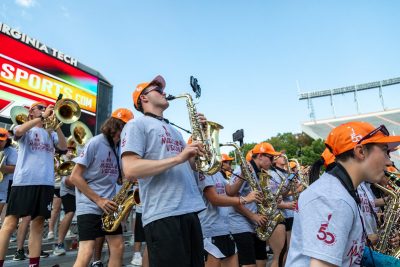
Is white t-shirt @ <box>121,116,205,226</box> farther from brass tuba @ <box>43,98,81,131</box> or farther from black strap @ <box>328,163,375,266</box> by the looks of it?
brass tuba @ <box>43,98,81,131</box>

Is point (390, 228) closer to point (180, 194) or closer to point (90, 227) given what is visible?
point (180, 194)

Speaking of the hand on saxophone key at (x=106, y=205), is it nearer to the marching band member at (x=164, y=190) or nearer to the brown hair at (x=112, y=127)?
the brown hair at (x=112, y=127)

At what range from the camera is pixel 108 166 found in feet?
14.7

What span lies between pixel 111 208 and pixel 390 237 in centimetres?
303

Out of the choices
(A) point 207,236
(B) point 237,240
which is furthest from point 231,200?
(B) point 237,240

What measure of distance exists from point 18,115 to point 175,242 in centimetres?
550

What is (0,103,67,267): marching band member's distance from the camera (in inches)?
186

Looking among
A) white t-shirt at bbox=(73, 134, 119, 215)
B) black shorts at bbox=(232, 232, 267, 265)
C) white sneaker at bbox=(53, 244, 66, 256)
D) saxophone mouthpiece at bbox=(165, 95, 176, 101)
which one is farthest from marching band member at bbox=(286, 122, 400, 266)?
white sneaker at bbox=(53, 244, 66, 256)

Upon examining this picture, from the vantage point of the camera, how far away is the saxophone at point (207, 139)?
331cm

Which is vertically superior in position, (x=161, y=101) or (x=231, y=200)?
(x=161, y=101)

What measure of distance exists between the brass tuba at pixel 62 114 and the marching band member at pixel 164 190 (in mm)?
2947

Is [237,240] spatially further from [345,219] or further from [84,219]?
[345,219]

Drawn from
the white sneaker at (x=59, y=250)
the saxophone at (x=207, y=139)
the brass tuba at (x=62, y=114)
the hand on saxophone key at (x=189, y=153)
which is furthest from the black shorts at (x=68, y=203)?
the hand on saxophone key at (x=189, y=153)

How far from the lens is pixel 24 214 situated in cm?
482
